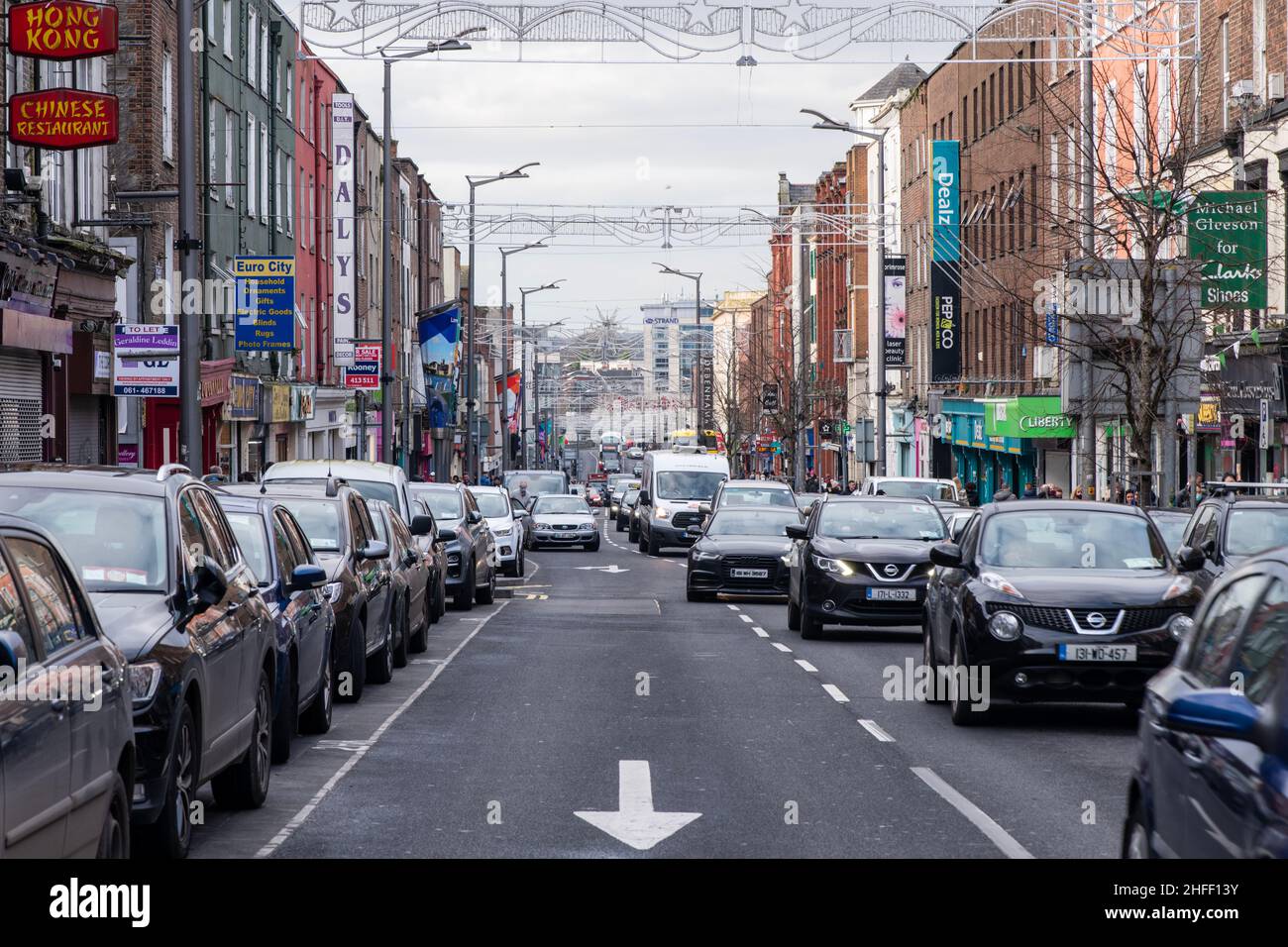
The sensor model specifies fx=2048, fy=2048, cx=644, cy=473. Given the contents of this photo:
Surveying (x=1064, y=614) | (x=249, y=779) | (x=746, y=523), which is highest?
(x=1064, y=614)

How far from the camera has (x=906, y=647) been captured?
72.3 ft

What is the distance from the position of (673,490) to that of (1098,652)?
3519 cm

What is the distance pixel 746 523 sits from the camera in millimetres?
30250

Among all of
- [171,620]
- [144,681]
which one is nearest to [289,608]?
[171,620]

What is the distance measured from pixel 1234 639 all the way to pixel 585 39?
21.6m

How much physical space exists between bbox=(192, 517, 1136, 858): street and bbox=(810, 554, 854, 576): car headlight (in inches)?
66.8

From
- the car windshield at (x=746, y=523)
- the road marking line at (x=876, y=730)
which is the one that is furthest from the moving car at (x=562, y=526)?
the road marking line at (x=876, y=730)

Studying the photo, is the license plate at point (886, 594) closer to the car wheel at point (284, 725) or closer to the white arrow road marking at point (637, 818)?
the car wheel at point (284, 725)

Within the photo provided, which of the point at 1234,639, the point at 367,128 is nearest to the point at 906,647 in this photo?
the point at 1234,639

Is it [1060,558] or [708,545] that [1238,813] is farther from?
[708,545]

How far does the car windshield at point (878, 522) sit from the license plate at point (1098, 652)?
9264mm

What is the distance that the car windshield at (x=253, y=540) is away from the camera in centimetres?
1295

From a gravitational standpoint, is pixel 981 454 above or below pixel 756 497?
above

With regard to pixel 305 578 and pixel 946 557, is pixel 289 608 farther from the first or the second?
pixel 946 557
